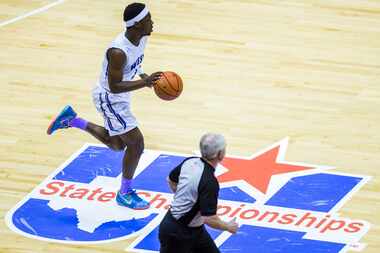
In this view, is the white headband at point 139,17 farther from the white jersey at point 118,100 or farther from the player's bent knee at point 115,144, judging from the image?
the player's bent knee at point 115,144

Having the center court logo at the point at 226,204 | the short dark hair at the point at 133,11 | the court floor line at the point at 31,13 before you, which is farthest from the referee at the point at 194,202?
the court floor line at the point at 31,13

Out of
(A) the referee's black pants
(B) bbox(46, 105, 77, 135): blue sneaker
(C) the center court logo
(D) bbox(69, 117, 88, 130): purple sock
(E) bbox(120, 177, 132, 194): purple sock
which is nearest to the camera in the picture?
(A) the referee's black pants

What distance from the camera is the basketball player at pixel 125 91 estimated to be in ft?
37.0

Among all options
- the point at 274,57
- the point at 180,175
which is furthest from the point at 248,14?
the point at 180,175

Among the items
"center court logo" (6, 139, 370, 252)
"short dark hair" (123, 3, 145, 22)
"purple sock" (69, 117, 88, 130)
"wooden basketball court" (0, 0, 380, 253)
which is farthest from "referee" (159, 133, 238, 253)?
"purple sock" (69, 117, 88, 130)

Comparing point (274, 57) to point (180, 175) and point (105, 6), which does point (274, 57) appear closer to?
point (105, 6)

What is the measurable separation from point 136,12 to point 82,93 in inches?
154

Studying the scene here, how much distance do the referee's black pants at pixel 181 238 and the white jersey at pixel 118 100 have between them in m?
2.53

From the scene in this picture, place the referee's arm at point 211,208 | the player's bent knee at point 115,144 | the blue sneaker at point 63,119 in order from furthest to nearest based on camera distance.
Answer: the blue sneaker at point 63,119
the player's bent knee at point 115,144
the referee's arm at point 211,208

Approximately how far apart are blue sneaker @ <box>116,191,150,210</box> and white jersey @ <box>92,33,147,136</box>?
0.67m

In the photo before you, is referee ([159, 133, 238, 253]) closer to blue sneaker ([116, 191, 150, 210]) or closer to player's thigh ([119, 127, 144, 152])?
player's thigh ([119, 127, 144, 152])

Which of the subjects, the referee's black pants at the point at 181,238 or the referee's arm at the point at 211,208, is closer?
the referee's arm at the point at 211,208

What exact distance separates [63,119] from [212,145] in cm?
399

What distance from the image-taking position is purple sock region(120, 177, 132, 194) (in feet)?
39.0
